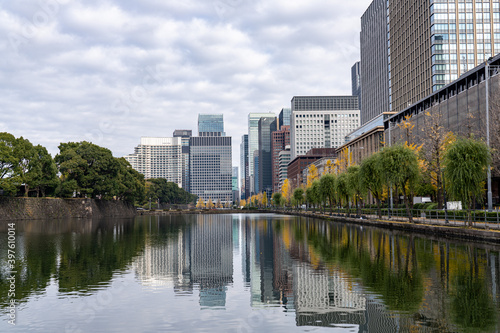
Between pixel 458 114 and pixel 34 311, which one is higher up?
pixel 458 114

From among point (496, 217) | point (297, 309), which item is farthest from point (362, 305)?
point (496, 217)

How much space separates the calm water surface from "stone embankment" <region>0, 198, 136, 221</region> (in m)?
57.5

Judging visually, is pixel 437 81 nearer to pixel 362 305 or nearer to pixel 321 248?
pixel 321 248

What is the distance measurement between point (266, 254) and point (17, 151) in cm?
6499

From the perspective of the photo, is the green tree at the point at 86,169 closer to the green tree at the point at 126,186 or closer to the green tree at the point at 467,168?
the green tree at the point at 126,186

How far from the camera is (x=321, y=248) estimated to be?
32.3 m

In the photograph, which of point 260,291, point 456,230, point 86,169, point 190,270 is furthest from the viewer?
point 86,169

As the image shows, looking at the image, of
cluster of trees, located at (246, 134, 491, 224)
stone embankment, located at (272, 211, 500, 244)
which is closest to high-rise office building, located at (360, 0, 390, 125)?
cluster of trees, located at (246, 134, 491, 224)

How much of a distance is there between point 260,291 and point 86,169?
96.9m

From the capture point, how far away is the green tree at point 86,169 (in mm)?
100725

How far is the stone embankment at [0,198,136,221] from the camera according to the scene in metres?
81.1

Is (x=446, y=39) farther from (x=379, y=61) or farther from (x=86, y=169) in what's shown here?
(x=86, y=169)

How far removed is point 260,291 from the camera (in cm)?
1806

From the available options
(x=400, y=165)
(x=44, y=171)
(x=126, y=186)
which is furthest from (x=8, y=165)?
(x=400, y=165)
